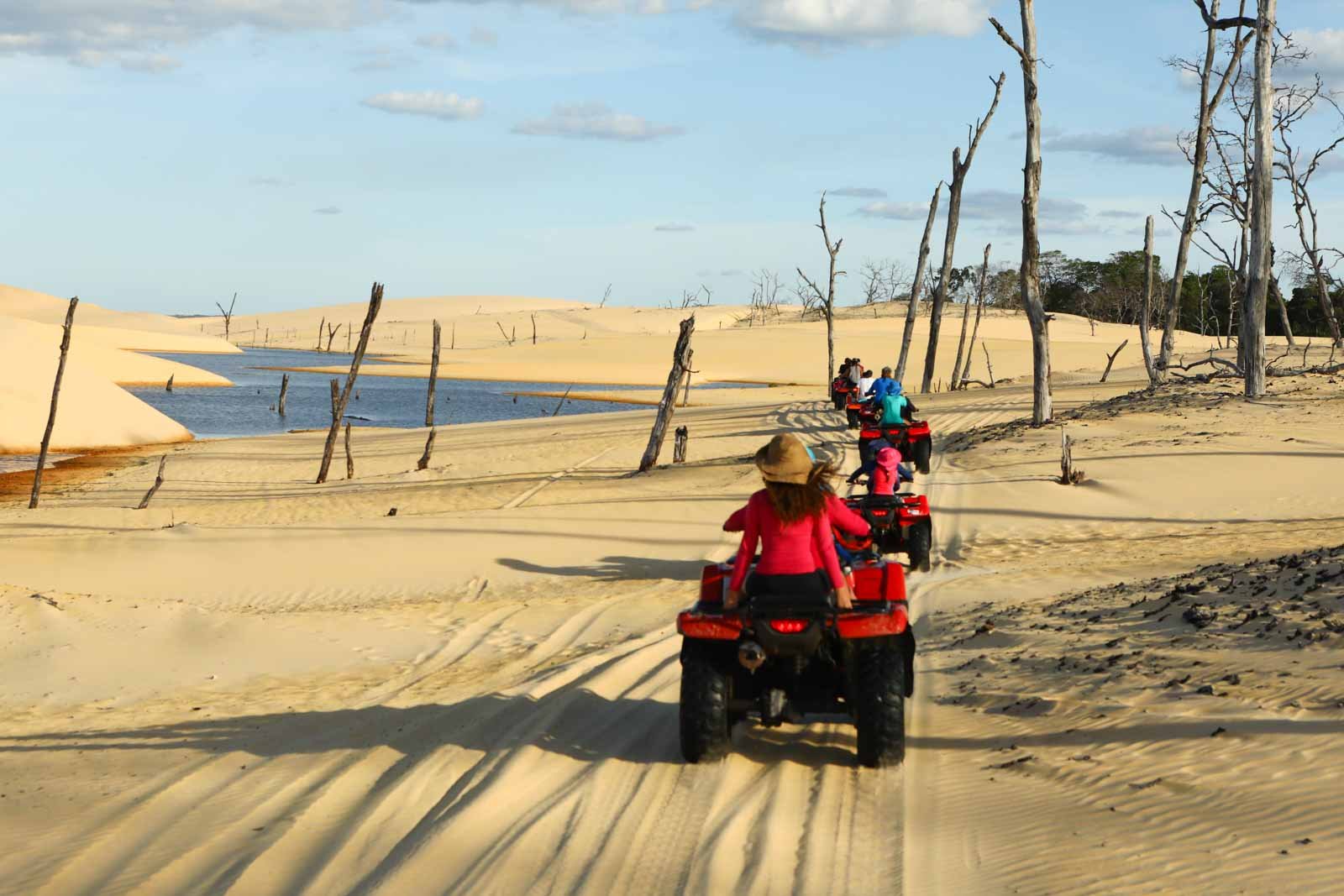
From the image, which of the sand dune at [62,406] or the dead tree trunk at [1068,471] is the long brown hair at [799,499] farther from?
the sand dune at [62,406]

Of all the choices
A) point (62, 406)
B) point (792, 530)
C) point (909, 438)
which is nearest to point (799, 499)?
point (792, 530)

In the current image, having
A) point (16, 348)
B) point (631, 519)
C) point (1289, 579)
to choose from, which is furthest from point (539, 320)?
point (1289, 579)

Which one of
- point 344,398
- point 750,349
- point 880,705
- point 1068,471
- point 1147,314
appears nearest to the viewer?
point 880,705

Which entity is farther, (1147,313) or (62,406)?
(62,406)

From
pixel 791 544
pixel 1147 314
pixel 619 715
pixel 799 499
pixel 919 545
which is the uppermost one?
pixel 1147 314

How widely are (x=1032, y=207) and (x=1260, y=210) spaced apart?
394 centimetres

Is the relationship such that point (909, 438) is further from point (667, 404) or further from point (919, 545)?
point (919, 545)

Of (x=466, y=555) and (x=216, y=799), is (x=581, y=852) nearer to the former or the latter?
(x=216, y=799)

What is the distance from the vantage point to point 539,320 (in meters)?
146

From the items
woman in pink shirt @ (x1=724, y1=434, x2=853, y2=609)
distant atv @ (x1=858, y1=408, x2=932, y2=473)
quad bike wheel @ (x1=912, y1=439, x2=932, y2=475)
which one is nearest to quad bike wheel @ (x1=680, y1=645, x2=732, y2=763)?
woman in pink shirt @ (x1=724, y1=434, x2=853, y2=609)

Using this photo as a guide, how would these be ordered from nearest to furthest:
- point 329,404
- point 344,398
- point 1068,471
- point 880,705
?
1. point 880,705
2. point 1068,471
3. point 344,398
4. point 329,404

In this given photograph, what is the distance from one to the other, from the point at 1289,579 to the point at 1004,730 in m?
3.17

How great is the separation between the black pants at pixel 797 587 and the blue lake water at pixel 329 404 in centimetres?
3408

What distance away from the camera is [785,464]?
626 centimetres
